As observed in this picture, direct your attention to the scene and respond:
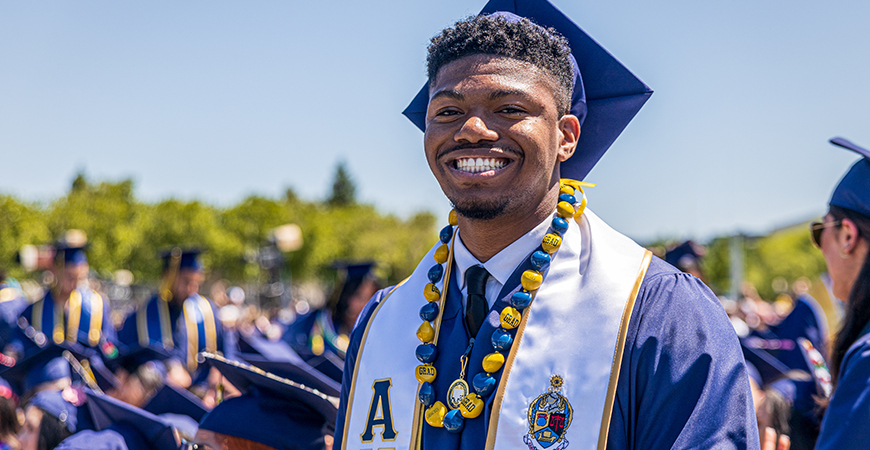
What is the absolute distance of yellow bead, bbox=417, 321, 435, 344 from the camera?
73.4 inches

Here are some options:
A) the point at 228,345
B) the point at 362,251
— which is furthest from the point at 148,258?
the point at 228,345

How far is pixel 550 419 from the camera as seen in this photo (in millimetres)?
1578

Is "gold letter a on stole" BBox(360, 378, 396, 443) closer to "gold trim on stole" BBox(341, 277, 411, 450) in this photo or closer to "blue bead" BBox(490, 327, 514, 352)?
"gold trim on stole" BBox(341, 277, 411, 450)

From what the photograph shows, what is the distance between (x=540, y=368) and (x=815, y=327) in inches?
221

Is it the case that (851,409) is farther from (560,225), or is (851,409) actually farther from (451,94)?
(451,94)

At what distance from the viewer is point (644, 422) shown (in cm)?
149

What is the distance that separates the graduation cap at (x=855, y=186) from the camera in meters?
2.50

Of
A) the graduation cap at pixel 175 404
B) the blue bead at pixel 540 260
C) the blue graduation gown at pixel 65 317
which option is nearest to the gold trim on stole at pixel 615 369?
the blue bead at pixel 540 260

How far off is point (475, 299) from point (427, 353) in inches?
7.2

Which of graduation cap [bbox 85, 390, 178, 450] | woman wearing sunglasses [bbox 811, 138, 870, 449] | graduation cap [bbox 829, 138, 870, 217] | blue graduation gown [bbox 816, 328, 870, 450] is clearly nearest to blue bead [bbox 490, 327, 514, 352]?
blue graduation gown [bbox 816, 328, 870, 450]

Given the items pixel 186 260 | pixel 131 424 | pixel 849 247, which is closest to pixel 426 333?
pixel 849 247

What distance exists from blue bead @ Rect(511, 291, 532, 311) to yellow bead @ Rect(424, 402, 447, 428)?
0.96ft

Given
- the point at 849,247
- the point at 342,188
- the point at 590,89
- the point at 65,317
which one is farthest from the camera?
the point at 342,188

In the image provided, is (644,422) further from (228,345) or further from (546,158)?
(228,345)
